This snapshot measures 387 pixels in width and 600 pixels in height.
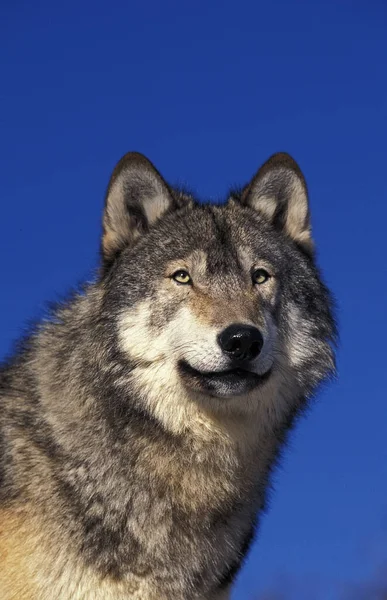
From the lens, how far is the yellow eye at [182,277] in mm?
6793

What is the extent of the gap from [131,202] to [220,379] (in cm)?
166

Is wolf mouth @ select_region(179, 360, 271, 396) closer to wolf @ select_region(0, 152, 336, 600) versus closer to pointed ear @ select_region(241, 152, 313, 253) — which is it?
wolf @ select_region(0, 152, 336, 600)

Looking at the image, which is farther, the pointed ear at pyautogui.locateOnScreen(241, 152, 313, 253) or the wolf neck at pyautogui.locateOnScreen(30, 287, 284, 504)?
the pointed ear at pyautogui.locateOnScreen(241, 152, 313, 253)

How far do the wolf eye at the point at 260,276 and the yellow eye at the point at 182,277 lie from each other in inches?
19.8

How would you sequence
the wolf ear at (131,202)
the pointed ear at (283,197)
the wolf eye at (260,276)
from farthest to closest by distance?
1. the pointed ear at (283,197)
2. the wolf ear at (131,202)
3. the wolf eye at (260,276)

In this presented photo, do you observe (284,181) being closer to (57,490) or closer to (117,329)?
(117,329)

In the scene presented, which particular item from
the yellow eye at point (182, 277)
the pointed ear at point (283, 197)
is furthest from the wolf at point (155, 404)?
the pointed ear at point (283, 197)

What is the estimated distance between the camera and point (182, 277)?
682 cm

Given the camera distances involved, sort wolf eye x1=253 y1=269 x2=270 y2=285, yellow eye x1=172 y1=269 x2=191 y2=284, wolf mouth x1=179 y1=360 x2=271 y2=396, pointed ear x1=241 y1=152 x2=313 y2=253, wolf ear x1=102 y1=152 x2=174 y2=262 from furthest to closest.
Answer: pointed ear x1=241 y1=152 x2=313 y2=253
wolf ear x1=102 y1=152 x2=174 y2=262
wolf eye x1=253 y1=269 x2=270 y2=285
yellow eye x1=172 y1=269 x2=191 y2=284
wolf mouth x1=179 y1=360 x2=271 y2=396

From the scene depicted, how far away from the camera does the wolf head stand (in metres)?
6.52

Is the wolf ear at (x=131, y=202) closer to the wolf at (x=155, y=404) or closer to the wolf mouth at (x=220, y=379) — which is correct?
the wolf at (x=155, y=404)

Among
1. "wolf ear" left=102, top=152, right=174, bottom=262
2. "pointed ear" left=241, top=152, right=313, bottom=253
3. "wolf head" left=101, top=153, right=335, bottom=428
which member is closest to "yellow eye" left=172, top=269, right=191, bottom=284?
"wolf head" left=101, top=153, right=335, bottom=428

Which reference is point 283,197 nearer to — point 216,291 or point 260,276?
point 260,276

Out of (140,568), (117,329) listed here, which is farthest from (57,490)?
(117,329)
